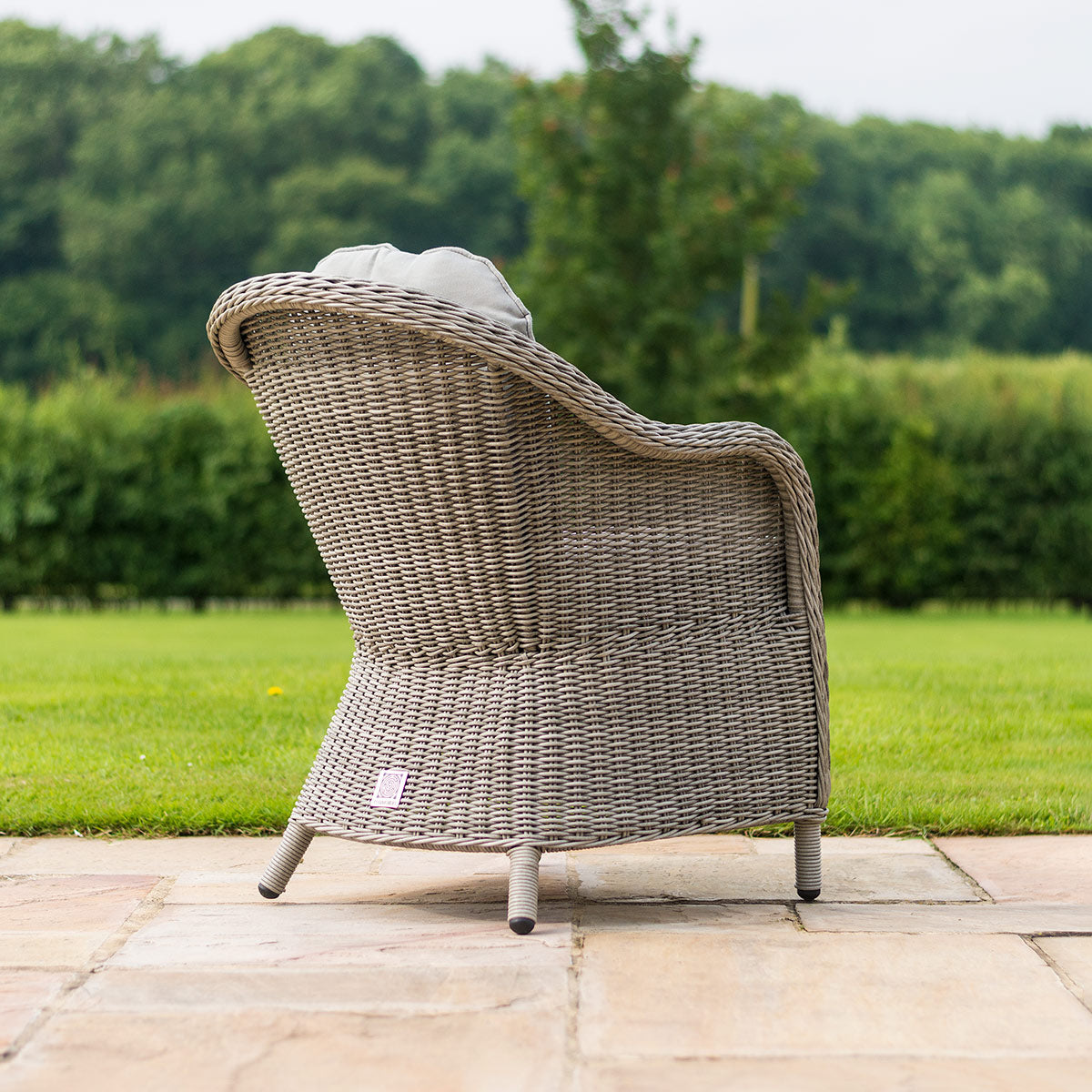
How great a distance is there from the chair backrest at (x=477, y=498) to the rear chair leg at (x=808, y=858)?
0.39m

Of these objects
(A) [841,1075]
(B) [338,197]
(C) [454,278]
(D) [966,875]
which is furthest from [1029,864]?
(B) [338,197]

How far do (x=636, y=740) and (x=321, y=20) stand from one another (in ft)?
126

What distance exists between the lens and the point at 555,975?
6.29ft

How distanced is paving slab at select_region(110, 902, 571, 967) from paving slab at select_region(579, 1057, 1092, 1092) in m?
0.43

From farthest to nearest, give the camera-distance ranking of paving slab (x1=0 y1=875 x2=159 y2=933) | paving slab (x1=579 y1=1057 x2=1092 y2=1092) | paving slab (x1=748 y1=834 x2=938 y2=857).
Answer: paving slab (x1=748 y1=834 x2=938 y2=857), paving slab (x1=0 y1=875 x2=159 y2=933), paving slab (x1=579 y1=1057 x2=1092 y2=1092)

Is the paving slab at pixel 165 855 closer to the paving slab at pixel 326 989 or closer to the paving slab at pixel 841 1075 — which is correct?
the paving slab at pixel 326 989

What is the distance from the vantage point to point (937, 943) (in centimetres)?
206

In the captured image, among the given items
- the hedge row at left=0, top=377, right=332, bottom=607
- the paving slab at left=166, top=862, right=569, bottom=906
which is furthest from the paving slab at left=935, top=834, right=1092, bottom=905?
the hedge row at left=0, top=377, right=332, bottom=607

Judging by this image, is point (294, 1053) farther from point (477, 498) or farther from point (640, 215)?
point (640, 215)

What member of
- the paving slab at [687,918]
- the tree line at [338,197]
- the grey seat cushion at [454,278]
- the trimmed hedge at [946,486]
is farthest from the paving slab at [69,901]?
the tree line at [338,197]

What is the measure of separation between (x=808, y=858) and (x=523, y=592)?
2.37 feet

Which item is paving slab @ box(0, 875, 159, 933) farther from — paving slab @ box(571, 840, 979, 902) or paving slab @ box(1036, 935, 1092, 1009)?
paving slab @ box(1036, 935, 1092, 1009)

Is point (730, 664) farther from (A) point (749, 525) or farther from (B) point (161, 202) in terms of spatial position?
(B) point (161, 202)

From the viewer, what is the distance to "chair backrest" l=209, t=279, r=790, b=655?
7.03 ft
